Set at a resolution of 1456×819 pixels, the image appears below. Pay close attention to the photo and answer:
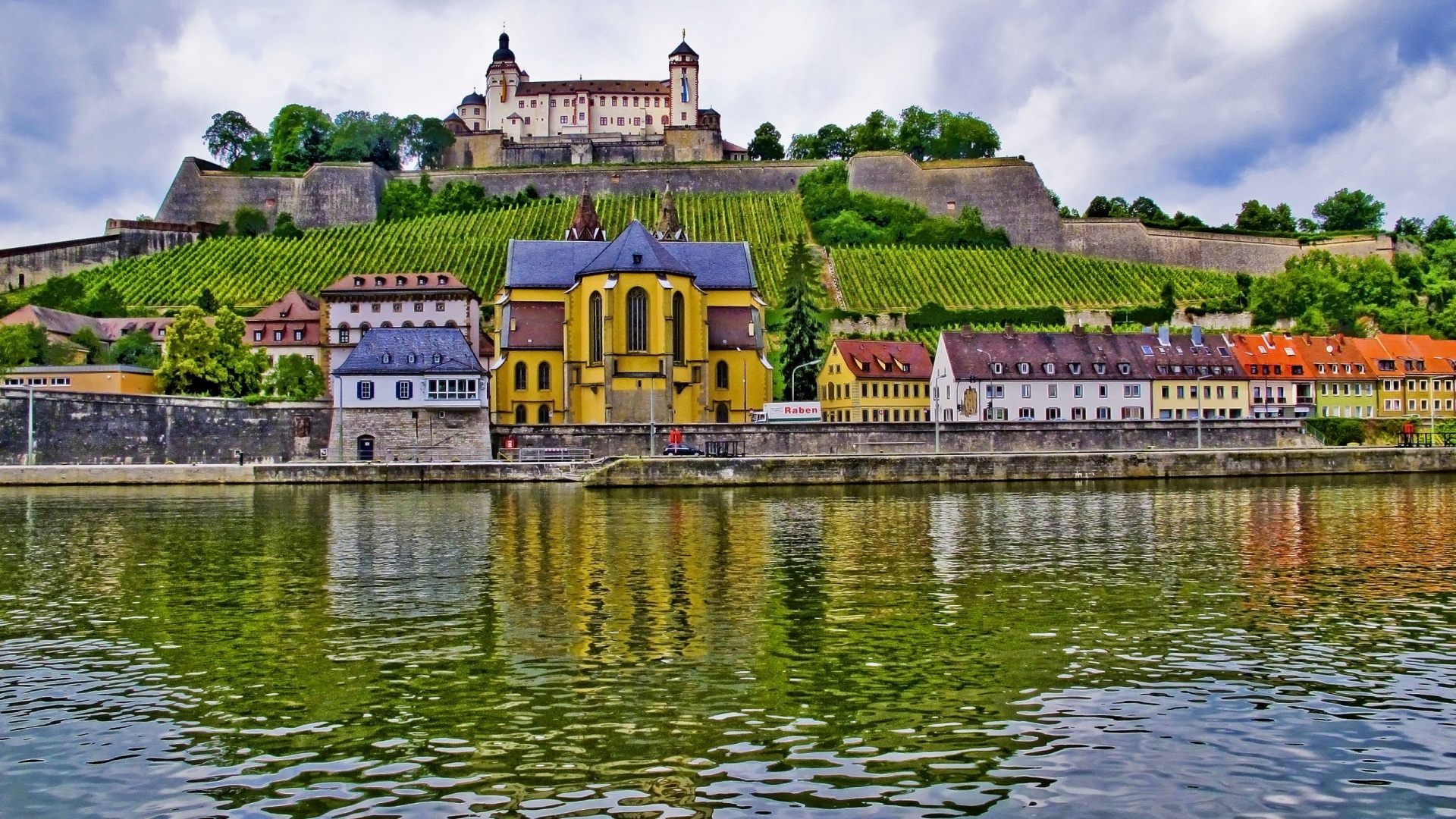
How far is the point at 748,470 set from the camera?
5172 centimetres

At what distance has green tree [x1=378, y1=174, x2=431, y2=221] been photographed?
126 meters

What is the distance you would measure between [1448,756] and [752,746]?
20.0ft

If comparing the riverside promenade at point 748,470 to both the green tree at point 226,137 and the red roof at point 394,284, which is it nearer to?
the red roof at point 394,284

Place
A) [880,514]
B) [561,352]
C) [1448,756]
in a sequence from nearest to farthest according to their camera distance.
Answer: [1448,756] → [880,514] → [561,352]

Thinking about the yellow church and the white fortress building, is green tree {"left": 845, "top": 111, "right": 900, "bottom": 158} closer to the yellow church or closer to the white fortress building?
the white fortress building

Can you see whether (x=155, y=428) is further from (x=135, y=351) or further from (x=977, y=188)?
(x=977, y=188)

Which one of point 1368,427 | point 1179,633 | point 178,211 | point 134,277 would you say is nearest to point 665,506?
point 1179,633

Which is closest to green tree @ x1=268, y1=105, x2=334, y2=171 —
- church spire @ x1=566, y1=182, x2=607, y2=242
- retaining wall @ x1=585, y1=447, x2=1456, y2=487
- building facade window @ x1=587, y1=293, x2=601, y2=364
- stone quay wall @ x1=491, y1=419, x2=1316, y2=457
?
church spire @ x1=566, y1=182, x2=607, y2=242

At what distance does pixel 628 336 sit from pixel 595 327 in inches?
72.3

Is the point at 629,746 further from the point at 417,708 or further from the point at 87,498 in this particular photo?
the point at 87,498

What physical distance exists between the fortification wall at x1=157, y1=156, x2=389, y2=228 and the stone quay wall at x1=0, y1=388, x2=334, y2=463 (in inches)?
2686

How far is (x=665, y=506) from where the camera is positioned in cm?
4144

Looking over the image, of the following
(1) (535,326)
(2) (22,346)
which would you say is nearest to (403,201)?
(2) (22,346)

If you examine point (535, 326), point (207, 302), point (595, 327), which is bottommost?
point (595, 327)
